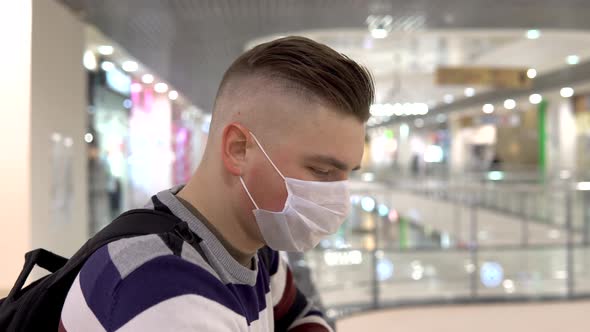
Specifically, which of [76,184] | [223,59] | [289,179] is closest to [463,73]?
[223,59]

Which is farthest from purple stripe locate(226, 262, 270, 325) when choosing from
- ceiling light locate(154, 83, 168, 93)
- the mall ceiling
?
ceiling light locate(154, 83, 168, 93)

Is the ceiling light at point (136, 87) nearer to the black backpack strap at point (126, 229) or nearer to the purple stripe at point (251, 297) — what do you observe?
the purple stripe at point (251, 297)

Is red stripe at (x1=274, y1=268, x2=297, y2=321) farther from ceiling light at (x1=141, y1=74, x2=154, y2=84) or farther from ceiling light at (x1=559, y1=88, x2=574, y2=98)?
ceiling light at (x1=559, y1=88, x2=574, y2=98)

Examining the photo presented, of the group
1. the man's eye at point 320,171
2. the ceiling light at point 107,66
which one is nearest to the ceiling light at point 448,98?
the ceiling light at point 107,66

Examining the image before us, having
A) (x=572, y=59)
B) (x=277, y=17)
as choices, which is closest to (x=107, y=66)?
(x=277, y=17)

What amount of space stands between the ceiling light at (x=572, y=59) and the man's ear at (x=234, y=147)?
1010 centimetres

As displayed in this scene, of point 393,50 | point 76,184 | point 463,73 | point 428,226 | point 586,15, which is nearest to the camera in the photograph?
point 76,184

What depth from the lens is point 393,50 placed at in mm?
12414

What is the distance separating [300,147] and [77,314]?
476 mm

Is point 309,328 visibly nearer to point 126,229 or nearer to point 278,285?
point 278,285

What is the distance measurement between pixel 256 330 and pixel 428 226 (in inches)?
424

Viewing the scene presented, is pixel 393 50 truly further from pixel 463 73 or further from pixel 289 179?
pixel 289 179

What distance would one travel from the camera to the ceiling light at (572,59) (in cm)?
995

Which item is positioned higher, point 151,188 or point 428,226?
point 151,188
